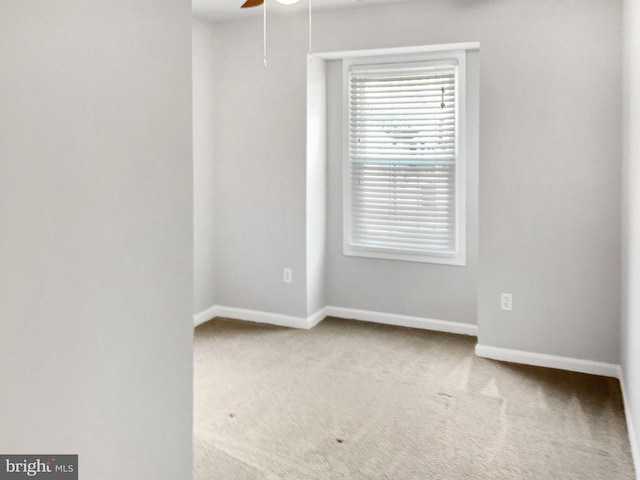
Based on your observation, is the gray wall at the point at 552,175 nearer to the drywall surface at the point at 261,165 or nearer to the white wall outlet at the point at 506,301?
the white wall outlet at the point at 506,301

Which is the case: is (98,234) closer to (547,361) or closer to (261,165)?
(547,361)

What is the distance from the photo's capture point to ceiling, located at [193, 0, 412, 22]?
159 inches

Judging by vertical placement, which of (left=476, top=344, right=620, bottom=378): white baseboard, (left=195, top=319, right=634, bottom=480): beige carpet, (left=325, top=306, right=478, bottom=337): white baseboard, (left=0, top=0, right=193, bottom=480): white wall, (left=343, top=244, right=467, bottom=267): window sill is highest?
(left=0, top=0, right=193, bottom=480): white wall

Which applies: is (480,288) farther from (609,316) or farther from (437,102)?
(437,102)

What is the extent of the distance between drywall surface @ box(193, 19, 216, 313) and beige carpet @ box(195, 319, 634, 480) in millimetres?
693

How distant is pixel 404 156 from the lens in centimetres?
451

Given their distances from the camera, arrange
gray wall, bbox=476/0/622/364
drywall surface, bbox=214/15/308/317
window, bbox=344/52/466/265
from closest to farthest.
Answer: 1. gray wall, bbox=476/0/622/364
2. window, bbox=344/52/466/265
3. drywall surface, bbox=214/15/308/317

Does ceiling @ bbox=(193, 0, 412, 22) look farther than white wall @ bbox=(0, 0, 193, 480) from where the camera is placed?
Yes

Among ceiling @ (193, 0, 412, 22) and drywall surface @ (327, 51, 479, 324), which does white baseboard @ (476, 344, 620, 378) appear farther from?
ceiling @ (193, 0, 412, 22)

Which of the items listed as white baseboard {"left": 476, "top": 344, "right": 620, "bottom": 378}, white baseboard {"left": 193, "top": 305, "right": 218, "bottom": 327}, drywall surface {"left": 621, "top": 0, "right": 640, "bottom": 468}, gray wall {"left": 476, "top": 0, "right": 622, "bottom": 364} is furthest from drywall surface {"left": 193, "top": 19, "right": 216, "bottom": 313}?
drywall surface {"left": 621, "top": 0, "right": 640, "bottom": 468}

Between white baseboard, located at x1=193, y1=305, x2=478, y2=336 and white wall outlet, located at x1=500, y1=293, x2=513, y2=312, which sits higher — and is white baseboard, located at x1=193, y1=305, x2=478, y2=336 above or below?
below

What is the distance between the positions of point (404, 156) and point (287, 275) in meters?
1.35

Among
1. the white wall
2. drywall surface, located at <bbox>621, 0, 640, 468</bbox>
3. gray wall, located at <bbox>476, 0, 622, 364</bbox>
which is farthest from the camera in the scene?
gray wall, located at <bbox>476, 0, 622, 364</bbox>

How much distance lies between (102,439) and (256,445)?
1.57 m
